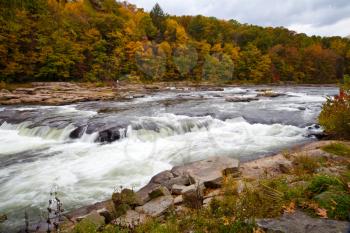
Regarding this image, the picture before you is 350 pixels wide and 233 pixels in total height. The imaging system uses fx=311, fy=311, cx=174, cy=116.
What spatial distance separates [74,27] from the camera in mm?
52375

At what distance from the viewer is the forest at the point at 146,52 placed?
1704 inches

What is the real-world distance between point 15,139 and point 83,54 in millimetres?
37877

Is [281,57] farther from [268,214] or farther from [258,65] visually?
[268,214]

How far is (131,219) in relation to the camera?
6.20 metres

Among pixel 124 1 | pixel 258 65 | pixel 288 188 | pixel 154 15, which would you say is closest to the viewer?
pixel 288 188

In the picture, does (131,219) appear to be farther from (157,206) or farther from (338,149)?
(338,149)

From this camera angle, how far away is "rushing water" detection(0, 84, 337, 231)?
380 inches

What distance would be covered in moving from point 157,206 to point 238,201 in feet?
6.19

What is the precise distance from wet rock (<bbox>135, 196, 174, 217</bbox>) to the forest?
21.5 metres

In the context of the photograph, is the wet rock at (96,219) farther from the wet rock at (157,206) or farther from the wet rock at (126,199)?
the wet rock at (157,206)

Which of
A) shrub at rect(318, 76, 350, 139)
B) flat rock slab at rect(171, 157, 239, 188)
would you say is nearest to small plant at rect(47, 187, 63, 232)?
flat rock slab at rect(171, 157, 239, 188)

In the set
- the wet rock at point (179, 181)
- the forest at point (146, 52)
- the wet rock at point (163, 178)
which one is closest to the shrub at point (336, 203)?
the wet rock at point (179, 181)

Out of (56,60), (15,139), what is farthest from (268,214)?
(56,60)

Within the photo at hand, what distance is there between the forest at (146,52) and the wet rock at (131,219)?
21.7 meters
